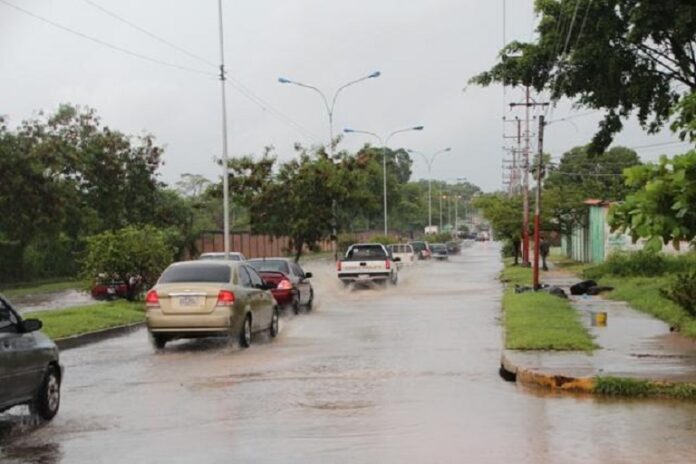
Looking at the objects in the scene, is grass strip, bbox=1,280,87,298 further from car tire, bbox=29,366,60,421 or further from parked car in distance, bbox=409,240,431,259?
parked car in distance, bbox=409,240,431,259

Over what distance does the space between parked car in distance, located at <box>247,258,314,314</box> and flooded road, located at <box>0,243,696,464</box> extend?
287 inches

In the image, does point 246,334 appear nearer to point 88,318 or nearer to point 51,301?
point 88,318

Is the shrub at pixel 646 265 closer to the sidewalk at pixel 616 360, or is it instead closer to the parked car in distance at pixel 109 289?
the sidewalk at pixel 616 360

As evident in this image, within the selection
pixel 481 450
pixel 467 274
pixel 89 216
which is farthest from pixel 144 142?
pixel 481 450

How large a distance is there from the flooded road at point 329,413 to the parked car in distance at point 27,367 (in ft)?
0.95

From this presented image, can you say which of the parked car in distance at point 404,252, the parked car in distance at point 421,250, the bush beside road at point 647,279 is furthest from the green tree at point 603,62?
the parked car in distance at point 421,250

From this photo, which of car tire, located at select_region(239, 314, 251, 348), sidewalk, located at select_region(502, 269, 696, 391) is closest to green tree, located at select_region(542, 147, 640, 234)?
sidewalk, located at select_region(502, 269, 696, 391)

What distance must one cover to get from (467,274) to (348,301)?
20039 mm

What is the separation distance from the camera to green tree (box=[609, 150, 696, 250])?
11.3 m

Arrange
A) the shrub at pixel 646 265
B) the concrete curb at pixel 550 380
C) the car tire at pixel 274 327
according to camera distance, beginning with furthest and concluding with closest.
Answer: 1. the shrub at pixel 646 265
2. the car tire at pixel 274 327
3. the concrete curb at pixel 550 380

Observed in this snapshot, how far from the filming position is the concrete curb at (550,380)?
11203 millimetres

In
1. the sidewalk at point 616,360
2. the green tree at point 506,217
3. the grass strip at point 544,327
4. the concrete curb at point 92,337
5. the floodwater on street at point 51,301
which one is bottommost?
the floodwater on street at point 51,301

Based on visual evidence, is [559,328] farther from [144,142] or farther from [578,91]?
[144,142]

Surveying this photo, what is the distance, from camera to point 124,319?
22016 millimetres
